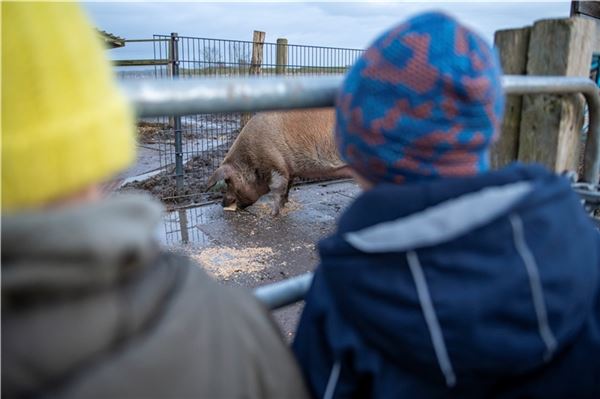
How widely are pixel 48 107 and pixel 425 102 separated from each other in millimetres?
653

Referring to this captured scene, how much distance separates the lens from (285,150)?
9109mm

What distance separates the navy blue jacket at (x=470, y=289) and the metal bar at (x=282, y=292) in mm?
325

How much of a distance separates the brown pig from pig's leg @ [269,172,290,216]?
58mm

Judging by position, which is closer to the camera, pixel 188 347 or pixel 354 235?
pixel 188 347

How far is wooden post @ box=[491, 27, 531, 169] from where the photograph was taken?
5.90ft

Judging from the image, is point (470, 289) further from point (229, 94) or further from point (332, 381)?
point (229, 94)

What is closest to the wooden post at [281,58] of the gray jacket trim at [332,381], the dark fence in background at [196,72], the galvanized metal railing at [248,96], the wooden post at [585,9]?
the dark fence in background at [196,72]

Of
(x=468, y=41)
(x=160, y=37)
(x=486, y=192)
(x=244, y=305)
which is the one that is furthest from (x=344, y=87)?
(x=160, y=37)

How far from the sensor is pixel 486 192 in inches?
35.1

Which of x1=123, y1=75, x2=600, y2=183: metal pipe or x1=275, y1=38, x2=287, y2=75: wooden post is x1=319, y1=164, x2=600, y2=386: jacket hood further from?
x1=275, y1=38, x2=287, y2=75: wooden post

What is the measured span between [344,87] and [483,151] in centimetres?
32

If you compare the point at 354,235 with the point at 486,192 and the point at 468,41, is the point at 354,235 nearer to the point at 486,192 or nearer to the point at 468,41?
the point at 486,192

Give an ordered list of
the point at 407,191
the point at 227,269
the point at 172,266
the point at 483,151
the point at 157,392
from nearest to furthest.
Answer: the point at 157,392 < the point at 172,266 < the point at 407,191 < the point at 483,151 < the point at 227,269

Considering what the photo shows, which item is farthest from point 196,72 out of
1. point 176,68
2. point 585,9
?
point 585,9
